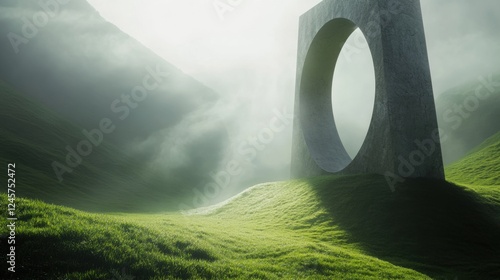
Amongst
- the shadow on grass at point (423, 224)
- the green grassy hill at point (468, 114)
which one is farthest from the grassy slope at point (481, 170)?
the green grassy hill at point (468, 114)

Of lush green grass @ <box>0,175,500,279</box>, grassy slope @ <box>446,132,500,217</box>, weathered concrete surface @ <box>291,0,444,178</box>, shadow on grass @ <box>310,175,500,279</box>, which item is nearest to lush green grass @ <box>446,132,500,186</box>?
grassy slope @ <box>446,132,500,217</box>

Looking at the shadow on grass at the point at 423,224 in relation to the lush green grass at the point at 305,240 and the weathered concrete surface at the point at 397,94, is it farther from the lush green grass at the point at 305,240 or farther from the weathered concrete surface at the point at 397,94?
the weathered concrete surface at the point at 397,94

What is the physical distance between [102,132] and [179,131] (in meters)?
32.7

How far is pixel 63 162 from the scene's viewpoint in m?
61.7

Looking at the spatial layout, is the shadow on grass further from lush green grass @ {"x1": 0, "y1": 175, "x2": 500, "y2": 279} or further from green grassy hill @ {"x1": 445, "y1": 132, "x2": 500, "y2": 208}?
green grassy hill @ {"x1": 445, "y1": 132, "x2": 500, "y2": 208}

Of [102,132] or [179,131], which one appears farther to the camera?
[179,131]

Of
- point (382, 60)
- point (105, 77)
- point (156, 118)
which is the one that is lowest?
point (382, 60)

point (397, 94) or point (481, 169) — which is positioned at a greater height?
point (397, 94)

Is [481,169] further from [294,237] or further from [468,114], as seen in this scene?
[468,114]

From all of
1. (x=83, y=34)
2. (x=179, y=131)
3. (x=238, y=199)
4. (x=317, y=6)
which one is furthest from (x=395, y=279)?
(x=83, y=34)

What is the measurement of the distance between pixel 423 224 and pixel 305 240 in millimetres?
6401

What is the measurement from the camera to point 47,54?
11206 centimetres

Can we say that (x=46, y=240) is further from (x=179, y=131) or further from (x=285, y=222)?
(x=179, y=131)

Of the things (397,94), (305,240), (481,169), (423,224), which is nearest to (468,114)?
(481,169)
